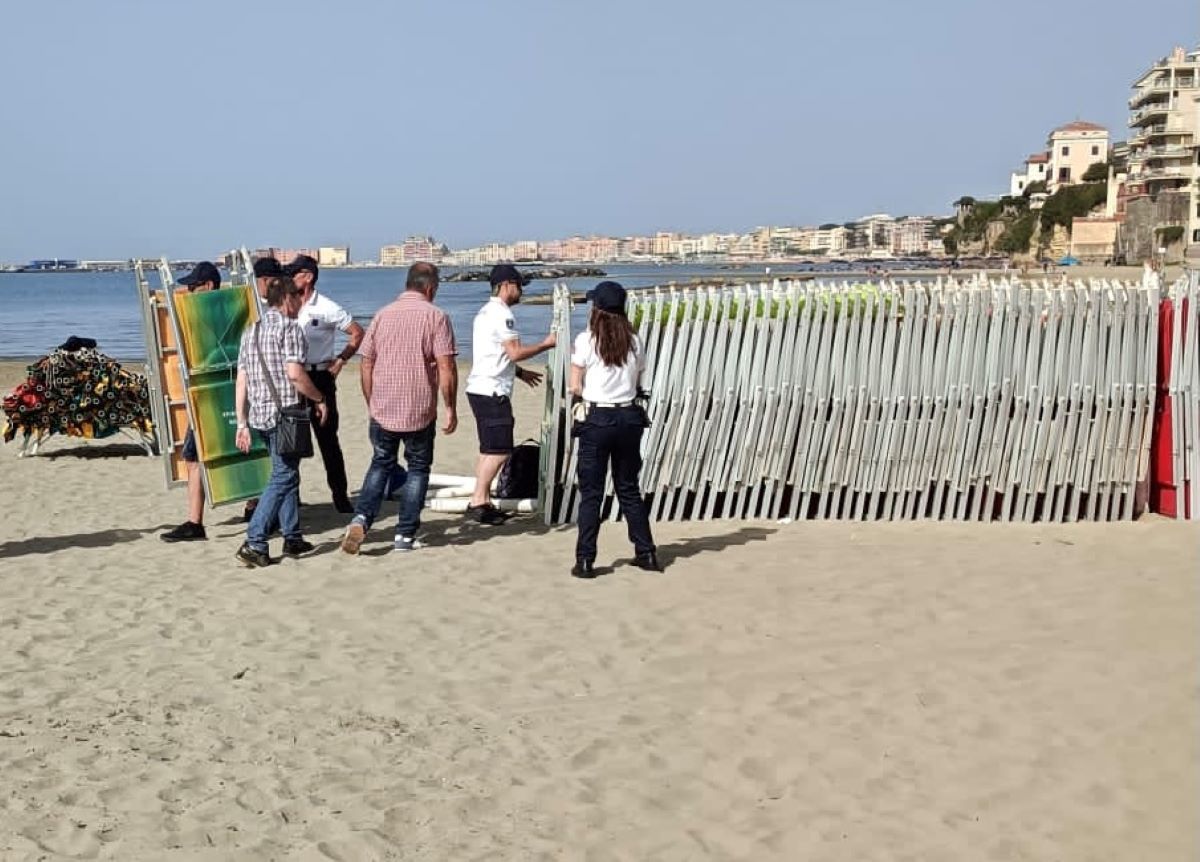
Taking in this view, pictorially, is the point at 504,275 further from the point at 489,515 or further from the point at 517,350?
the point at 489,515

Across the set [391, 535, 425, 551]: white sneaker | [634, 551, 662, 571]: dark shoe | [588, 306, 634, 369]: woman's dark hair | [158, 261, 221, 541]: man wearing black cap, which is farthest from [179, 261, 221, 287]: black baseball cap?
[634, 551, 662, 571]: dark shoe

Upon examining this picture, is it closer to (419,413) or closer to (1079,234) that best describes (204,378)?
(419,413)

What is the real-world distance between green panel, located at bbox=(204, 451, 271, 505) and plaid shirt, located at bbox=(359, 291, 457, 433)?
3.96 feet

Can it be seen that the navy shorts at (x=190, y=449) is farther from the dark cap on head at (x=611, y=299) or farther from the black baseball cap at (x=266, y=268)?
the dark cap on head at (x=611, y=299)

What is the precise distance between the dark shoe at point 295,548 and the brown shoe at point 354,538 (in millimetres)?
269

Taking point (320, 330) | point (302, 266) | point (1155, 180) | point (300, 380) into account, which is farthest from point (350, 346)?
point (1155, 180)

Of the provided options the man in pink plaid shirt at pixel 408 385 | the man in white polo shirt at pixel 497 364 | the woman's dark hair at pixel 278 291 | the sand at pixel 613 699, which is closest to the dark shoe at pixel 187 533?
the sand at pixel 613 699

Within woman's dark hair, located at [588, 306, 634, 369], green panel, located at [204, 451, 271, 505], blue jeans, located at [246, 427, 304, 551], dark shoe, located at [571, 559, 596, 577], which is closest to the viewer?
woman's dark hair, located at [588, 306, 634, 369]

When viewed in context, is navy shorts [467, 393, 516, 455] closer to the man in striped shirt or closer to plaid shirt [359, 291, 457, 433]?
plaid shirt [359, 291, 457, 433]

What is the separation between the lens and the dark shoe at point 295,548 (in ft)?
26.9

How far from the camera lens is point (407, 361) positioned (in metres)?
7.98

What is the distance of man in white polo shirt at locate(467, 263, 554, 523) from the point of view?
8.66m

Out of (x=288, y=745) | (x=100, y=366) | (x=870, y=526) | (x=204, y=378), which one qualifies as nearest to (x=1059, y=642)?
(x=870, y=526)

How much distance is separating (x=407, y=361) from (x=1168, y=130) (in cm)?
10433
